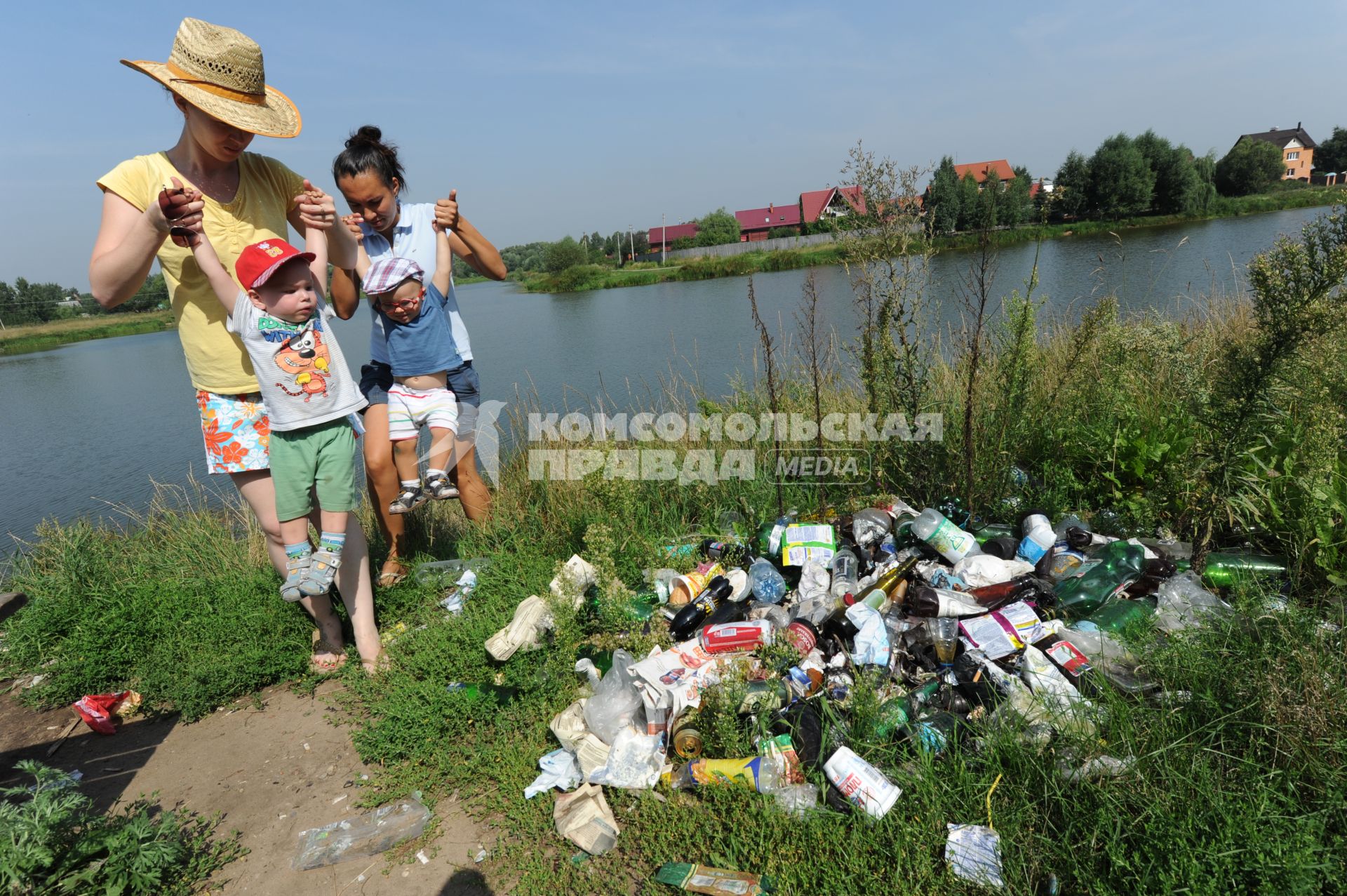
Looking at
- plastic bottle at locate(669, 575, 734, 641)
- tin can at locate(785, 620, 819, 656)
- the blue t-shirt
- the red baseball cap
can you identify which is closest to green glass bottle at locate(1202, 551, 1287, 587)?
tin can at locate(785, 620, 819, 656)

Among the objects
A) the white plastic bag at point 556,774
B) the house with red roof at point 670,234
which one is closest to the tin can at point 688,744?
the white plastic bag at point 556,774

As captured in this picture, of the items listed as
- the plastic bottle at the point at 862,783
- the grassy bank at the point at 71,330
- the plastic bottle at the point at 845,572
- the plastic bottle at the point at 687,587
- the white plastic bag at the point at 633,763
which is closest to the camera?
the plastic bottle at the point at 862,783

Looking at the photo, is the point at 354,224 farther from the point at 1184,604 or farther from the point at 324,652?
the point at 1184,604

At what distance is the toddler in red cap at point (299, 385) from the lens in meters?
2.51

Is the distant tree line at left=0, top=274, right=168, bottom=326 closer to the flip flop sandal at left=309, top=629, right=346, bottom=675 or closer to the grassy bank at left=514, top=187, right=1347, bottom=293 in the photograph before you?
the grassy bank at left=514, top=187, right=1347, bottom=293

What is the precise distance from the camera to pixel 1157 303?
359 inches

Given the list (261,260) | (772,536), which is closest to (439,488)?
(261,260)

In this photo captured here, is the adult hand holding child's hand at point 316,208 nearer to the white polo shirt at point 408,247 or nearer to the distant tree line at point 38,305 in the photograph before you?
the white polo shirt at point 408,247

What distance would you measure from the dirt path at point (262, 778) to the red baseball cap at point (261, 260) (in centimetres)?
179

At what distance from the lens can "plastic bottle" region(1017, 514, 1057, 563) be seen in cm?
292

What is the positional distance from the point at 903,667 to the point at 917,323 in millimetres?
1854

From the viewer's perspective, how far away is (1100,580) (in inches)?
102

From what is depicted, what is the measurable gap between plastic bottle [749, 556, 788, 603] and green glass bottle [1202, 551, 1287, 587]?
162 cm

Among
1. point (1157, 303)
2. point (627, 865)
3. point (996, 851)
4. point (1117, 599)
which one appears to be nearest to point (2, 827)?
point (627, 865)
